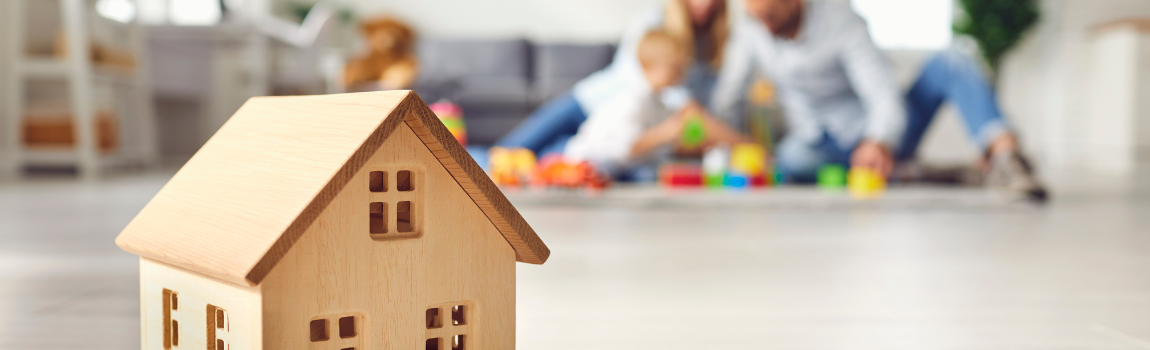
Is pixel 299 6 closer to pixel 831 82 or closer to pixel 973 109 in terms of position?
pixel 831 82

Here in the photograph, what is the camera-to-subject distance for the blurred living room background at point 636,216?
68 centimetres

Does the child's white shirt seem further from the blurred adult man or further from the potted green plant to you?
the potted green plant

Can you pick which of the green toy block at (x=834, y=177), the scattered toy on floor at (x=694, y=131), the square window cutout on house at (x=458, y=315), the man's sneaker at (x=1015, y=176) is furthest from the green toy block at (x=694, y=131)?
the square window cutout on house at (x=458, y=315)

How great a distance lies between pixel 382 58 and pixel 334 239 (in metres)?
3.76

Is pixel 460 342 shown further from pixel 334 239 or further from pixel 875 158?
pixel 875 158

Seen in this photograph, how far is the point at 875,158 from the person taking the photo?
7.98 ft

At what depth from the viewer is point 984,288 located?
86cm

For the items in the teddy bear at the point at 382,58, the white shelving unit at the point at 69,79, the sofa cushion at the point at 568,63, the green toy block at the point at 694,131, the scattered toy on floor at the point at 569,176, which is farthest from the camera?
the sofa cushion at the point at 568,63

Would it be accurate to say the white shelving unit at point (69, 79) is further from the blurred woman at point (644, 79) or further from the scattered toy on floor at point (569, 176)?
the scattered toy on floor at point (569, 176)

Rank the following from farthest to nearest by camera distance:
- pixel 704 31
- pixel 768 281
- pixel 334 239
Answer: pixel 704 31 < pixel 768 281 < pixel 334 239

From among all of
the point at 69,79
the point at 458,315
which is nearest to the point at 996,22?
the point at 69,79

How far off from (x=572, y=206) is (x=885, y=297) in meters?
1.23

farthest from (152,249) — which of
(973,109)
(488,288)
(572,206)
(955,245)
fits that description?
(973,109)

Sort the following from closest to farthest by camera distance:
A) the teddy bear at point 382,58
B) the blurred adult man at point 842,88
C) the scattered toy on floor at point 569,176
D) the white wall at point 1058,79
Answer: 1. the scattered toy on floor at point 569,176
2. the blurred adult man at point 842,88
3. the teddy bear at point 382,58
4. the white wall at point 1058,79
